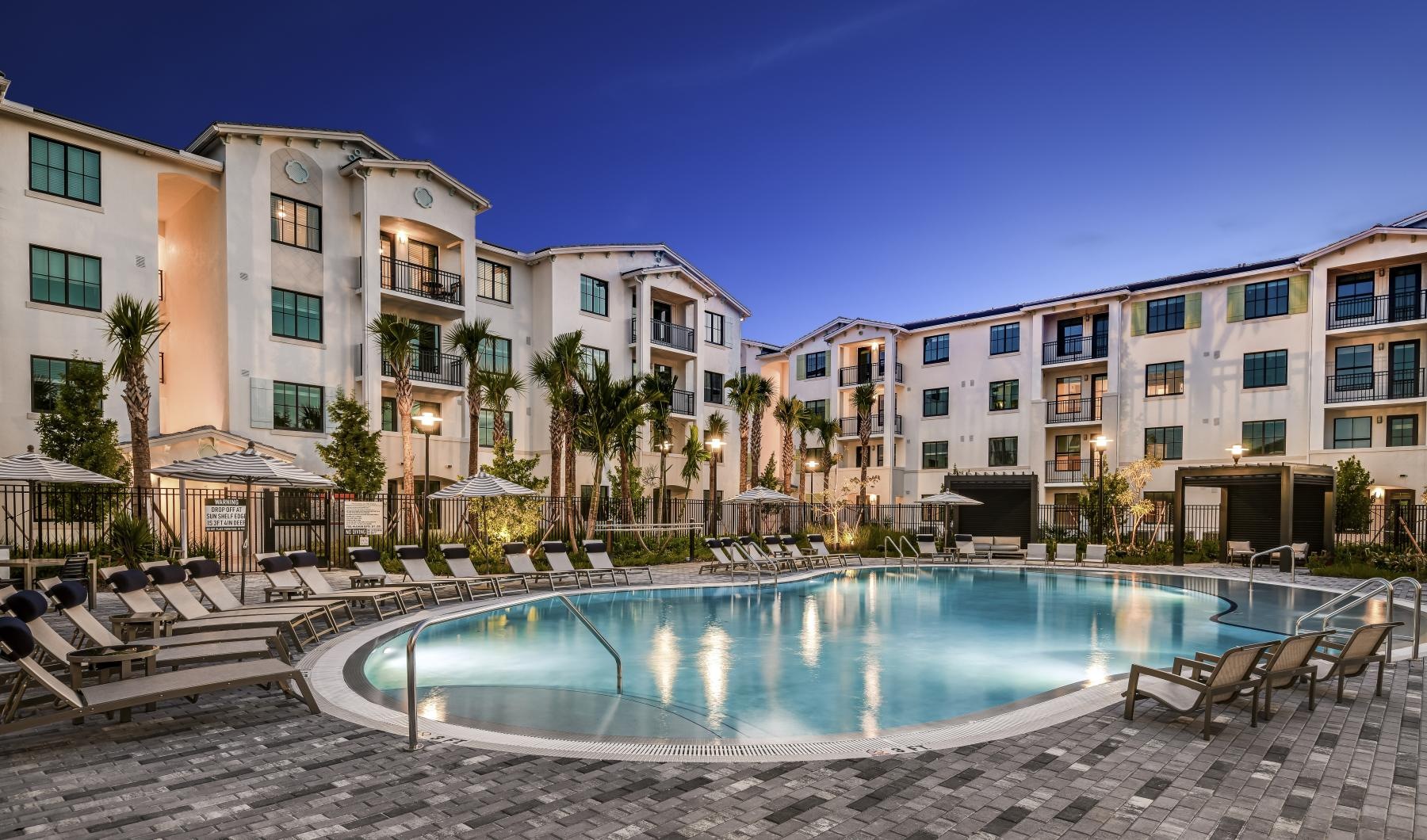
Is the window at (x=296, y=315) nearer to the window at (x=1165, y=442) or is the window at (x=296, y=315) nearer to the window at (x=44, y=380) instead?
the window at (x=44, y=380)

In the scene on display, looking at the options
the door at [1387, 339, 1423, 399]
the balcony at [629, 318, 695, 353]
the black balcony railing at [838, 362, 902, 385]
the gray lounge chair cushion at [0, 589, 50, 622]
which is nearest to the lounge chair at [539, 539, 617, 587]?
the gray lounge chair cushion at [0, 589, 50, 622]

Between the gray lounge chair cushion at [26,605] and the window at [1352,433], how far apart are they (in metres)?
37.6

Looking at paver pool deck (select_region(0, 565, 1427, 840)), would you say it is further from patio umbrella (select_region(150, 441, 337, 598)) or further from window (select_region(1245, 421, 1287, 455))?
window (select_region(1245, 421, 1287, 455))

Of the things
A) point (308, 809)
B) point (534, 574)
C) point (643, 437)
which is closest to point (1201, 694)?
point (308, 809)

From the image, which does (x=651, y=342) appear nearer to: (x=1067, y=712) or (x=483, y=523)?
(x=483, y=523)

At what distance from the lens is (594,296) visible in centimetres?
3241

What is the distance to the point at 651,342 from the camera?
109 feet

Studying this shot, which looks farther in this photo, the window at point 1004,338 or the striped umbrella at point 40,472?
the window at point 1004,338

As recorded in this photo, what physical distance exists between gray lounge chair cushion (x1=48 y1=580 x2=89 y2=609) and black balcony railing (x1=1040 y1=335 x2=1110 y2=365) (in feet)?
118

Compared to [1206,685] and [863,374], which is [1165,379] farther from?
[1206,685]

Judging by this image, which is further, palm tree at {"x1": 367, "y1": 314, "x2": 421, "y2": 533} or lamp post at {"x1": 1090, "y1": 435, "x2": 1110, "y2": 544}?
lamp post at {"x1": 1090, "y1": 435, "x2": 1110, "y2": 544}

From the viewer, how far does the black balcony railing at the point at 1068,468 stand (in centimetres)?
3478

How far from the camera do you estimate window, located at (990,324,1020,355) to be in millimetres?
37062

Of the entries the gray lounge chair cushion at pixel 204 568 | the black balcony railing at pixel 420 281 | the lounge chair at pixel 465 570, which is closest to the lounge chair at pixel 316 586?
the gray lounge chair cushion at pixel 204 568
